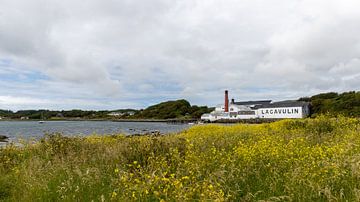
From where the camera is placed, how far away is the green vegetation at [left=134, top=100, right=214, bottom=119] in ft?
482

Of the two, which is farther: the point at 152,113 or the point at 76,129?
the point at 152,113

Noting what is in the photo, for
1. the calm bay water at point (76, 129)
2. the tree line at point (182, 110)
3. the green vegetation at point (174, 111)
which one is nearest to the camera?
the calm bay water at point (76, 129)

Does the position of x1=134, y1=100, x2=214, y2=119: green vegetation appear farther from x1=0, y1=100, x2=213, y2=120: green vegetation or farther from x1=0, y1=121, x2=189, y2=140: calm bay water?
x1=0, y1=121, x2=189, y2=140: calm bay water

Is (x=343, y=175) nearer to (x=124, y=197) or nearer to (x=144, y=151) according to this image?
(x=124, y=197)

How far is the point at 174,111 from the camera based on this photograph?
15238cm

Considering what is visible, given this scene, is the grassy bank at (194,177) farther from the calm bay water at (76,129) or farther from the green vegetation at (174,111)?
the green vegetation at (174,111)

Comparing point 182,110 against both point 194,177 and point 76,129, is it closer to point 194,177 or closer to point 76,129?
point 76,129

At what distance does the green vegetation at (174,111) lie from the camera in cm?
14690

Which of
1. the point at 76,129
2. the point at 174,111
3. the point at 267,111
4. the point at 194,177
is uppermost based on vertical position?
the point at 174,111

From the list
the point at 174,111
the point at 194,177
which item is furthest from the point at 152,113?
the point at 194,177

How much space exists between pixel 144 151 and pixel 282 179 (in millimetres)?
3913

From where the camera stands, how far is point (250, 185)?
6262mm

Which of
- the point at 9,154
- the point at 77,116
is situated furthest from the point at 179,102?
the point at 9,154

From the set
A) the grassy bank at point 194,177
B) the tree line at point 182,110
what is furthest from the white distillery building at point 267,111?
the grassy bank at point 194,177
